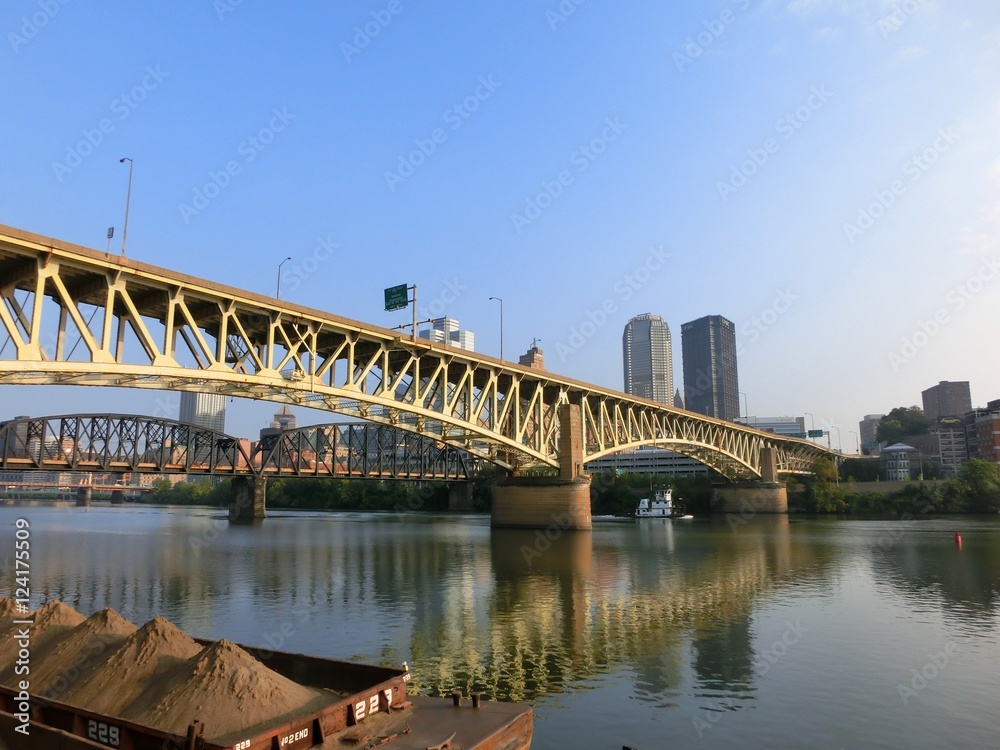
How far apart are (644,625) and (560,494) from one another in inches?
1671

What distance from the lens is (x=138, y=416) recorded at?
9225 centimetres

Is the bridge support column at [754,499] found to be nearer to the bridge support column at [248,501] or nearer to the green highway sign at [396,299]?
the bridge support column at [248,501]

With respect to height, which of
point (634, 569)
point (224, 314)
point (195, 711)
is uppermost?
point (224, 314)

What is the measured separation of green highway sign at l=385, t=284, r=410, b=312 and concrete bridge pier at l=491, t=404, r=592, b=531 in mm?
23191

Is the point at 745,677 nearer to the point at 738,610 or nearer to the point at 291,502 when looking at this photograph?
the point at 738,610

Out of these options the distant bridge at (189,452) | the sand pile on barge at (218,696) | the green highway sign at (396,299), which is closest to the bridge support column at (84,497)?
the distant bridge at (189,452)

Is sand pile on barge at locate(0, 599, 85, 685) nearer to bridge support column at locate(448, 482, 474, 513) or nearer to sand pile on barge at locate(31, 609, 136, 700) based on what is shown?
sand pile on barge at locate(31, 609, 136, 700)

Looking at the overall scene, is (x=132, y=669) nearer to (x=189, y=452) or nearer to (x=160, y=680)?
(x=160, y=680)

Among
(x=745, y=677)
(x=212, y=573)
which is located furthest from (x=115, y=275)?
(x=745, y=677)

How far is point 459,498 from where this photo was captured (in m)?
132

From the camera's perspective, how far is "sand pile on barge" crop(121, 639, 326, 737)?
27.4 feet

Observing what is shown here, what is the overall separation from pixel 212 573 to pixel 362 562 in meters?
8.74

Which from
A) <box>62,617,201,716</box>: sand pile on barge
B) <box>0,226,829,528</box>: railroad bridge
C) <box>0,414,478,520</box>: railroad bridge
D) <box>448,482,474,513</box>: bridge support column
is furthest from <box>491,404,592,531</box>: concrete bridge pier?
<box>448,482,474,513</box>: bridge support column

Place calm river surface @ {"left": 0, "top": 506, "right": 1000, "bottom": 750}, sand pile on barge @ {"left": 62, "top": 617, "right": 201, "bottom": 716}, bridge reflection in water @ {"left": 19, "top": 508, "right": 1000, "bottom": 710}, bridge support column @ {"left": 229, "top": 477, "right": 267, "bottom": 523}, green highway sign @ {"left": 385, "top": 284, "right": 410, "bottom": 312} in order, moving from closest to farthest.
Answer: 1. sand pile on barge @ {"left": 62, "top": 617, "right": 201, "bottom": 716}
2. calm river surface @ {"left": 0, "top": 506, "right": 1000, "bottom": 750}
3. bridge reflection in water @ {"left": 19, "top": 508, "right": 1000, "bottom": 710}
4. green highway sign @ {"left": 385, "top": 284, "right": 410, "bottom": 312}
5. bridge support column @ {"left": 229, "top": 477, "right": 267, "bottom": 523}
